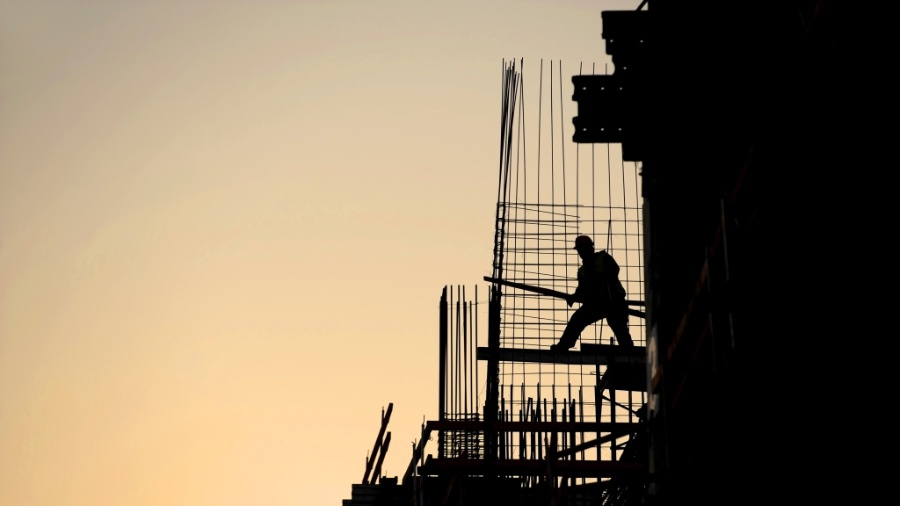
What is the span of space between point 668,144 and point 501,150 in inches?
315

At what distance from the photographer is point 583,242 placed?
77.3 ft

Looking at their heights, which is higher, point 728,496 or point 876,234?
point 876,234

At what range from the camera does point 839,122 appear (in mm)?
10359

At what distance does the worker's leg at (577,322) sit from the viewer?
22891 mm

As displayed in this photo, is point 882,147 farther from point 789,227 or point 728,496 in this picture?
point 728,496

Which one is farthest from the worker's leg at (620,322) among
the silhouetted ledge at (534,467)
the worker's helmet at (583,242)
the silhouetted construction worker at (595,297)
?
the silhouetted ledge at (534,467)

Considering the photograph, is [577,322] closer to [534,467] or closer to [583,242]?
[583,242]

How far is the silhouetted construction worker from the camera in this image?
74.5 feet

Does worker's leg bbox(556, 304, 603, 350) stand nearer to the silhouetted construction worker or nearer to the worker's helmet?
the silhouetted construction worker

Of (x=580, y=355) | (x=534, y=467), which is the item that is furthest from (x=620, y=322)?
(x=534, y=467)

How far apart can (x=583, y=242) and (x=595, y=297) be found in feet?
3.78

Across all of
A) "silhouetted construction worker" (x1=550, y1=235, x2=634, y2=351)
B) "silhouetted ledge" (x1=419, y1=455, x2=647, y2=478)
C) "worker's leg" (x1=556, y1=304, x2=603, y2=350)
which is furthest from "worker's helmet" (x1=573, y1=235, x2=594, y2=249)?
"silhouetted ledge" (x1=419, y1=455, x2=647, y2=478)

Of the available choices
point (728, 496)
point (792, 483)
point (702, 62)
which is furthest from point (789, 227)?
point (702, 62)

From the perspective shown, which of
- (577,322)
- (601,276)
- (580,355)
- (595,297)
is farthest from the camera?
(601,276)
